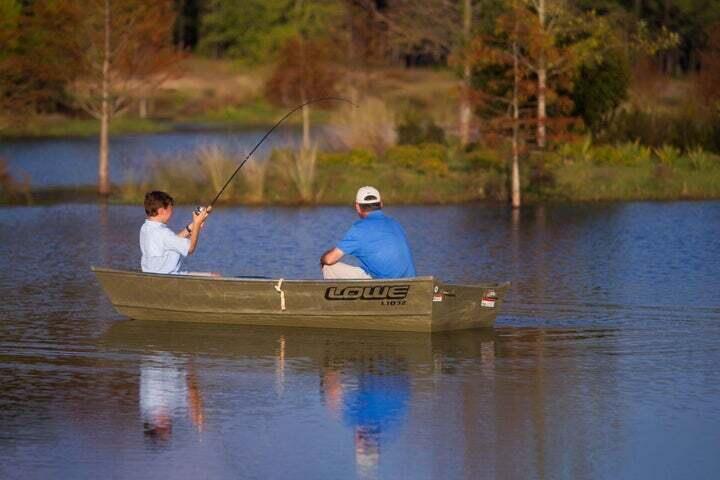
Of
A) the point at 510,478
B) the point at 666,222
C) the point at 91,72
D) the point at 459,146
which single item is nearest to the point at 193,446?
the point at 510,478

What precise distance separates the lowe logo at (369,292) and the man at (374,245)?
0.28 meters

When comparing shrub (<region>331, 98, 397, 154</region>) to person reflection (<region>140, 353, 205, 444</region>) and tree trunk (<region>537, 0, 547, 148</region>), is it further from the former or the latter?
person reflection (<region>140, 353, 205, 444</region>)

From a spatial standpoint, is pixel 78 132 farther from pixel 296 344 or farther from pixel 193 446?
pixel 193 446

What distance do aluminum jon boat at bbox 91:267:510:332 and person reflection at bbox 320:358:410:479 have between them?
1.05 m

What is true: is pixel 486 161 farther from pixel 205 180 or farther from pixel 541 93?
pixel 205 180

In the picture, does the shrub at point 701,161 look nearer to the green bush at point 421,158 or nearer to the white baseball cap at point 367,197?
the green bush at point 421,158

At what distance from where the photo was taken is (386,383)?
45.8ft

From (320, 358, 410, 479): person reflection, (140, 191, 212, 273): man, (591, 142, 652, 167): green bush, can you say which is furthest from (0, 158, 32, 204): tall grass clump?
(320, 358, 410, 479): person reflection

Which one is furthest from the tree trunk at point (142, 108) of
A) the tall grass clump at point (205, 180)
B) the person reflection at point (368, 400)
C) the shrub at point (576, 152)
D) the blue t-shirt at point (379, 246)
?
the person reflection at point (368, 400)

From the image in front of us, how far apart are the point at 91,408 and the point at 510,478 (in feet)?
12.1

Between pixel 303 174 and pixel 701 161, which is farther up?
pixel 701 161

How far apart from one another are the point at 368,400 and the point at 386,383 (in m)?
0.72

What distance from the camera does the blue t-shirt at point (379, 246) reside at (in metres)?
16.2

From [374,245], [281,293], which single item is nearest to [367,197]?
[374,245]
